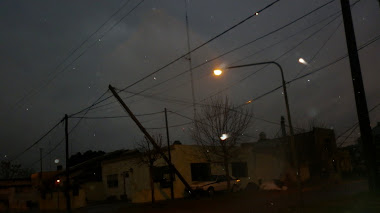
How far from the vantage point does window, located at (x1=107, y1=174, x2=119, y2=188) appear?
40156 mm

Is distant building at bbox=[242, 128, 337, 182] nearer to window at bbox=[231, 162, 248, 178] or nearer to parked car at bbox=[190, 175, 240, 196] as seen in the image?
window at bbox=[231, 162, 248, 178]

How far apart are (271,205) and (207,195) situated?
10480 mm

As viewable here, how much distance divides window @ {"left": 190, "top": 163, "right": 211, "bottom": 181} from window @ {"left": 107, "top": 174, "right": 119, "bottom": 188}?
916cm

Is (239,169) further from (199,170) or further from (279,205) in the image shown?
(279,205)

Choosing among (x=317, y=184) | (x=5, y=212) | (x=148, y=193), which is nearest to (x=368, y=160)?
(x=148, y=193)

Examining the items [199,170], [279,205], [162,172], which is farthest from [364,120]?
[162,172]

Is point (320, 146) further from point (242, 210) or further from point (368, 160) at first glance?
point (368, 160)

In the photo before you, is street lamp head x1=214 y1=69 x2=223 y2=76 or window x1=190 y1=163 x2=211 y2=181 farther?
window x1=190 y1=163 x2=211 y2=181

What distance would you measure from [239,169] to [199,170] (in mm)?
5807

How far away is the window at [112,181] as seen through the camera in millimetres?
40156

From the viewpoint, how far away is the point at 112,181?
40.9 m

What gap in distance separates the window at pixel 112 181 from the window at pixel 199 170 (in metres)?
9.16

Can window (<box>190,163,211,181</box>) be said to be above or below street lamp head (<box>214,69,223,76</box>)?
below

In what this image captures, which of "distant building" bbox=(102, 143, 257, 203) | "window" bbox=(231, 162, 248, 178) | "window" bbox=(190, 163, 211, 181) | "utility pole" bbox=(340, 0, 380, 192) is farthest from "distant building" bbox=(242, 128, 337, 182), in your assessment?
"utility pole" bbox=(340, 0, 380, 192)
